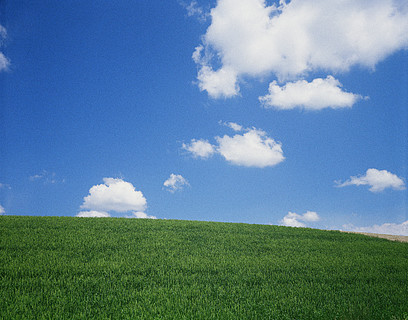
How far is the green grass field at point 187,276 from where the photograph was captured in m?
6.69

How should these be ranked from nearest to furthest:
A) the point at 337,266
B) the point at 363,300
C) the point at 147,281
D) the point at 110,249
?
the point at 363,300 < the point at 147,281 < the point at 337,266 < the point at 110,249

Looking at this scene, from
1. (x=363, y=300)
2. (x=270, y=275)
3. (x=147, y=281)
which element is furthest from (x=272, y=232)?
(x=147, y=281)

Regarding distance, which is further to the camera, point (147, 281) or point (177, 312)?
point (147, 281)

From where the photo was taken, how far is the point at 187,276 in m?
8.77

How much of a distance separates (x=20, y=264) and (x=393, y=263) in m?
14.4

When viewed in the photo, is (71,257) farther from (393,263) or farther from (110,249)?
(393,263)

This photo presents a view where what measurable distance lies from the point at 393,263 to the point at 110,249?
470 inches

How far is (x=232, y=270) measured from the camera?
31.4 feet

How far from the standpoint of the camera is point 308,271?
9.95 meters

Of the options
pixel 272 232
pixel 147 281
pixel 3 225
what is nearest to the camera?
pixel 147 281

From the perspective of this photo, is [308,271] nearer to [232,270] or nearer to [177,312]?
[232,270]

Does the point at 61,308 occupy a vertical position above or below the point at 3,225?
below

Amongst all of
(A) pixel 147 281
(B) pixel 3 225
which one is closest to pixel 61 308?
(A) pixel 147 281

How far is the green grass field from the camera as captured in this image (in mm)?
6691
